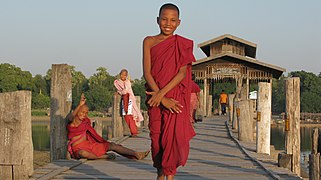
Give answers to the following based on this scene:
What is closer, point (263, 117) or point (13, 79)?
point (263, 117)

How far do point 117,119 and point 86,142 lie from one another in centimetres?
510

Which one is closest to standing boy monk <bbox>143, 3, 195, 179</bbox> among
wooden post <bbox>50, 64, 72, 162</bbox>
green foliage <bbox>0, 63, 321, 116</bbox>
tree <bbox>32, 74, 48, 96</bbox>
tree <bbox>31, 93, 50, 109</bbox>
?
wooden post <bbox>50, 64, 72, 162</bbox>

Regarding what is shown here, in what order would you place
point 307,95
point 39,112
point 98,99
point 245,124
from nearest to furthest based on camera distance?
point 245,124 → point 39,112 → point 307,95 → point 98,99

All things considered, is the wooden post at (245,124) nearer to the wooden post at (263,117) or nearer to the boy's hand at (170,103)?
the wooden post at (263,117)

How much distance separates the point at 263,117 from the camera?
10.0 m

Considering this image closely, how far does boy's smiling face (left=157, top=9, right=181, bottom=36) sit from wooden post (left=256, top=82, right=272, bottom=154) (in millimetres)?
5087

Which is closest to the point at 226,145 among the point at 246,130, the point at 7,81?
the point at 246,130

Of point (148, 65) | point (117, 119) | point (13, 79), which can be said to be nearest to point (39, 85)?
point (13, 79)

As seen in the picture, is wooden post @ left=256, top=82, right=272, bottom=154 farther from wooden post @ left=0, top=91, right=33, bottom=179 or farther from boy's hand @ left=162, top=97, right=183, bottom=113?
boy's hand @ left=162, top=97, right=183, bottom=113

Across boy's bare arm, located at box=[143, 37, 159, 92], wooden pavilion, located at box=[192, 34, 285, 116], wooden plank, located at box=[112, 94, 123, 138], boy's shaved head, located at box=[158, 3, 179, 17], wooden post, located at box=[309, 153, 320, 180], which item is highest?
wooden pavilion, located at box=[192, 34, 285, 116]

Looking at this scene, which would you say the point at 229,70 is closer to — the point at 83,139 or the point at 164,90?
the point at 83,139

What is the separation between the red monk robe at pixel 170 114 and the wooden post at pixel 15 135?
185 centimetres

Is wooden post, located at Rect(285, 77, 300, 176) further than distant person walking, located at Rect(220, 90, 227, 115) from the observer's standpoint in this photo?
No

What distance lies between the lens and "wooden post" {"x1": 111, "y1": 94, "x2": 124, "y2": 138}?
534 inches
